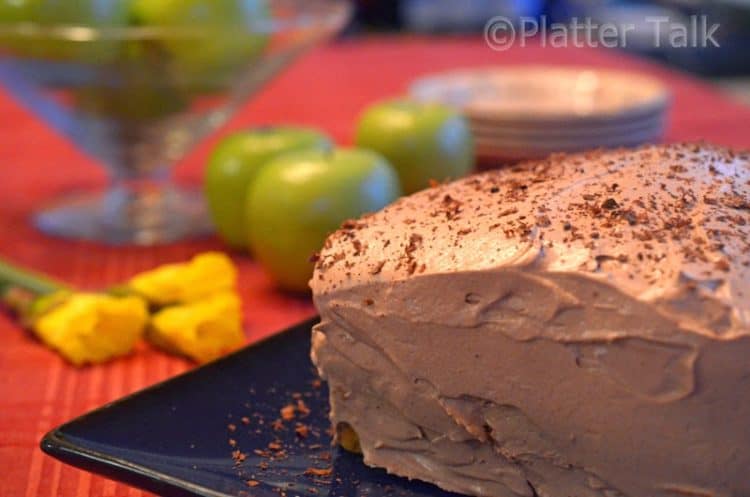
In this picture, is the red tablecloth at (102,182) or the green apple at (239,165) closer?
the red tablecloth at (102,182)

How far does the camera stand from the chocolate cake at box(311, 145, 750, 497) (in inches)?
30.4

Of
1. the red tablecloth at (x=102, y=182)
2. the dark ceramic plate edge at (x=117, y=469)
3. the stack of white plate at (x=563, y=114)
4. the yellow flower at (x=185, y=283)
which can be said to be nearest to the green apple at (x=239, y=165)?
the red tablecloth at (x=102, y=182)

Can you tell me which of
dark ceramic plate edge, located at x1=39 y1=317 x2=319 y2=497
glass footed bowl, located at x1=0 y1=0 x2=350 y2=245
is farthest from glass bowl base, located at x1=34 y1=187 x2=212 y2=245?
dark ceramic plate edge, located at x1=39 y1=317 x2=319 y2=497

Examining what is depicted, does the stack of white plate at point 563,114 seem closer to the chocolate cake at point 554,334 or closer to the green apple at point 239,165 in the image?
the green apple at point 239,165

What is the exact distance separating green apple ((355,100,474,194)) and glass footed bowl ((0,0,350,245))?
0.19m

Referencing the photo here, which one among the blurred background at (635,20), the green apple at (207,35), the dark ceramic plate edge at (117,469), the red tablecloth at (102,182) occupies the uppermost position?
the green apple at (207,35)

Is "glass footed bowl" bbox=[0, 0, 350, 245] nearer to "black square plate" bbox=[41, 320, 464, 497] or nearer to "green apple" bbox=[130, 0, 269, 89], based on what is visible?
"green apple" bbox=[130, 0, 269, 89]

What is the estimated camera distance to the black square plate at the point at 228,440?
874 mm

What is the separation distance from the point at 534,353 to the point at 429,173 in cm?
79

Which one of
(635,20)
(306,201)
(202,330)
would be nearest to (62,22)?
(306,201)

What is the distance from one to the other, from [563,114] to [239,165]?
1.78ft

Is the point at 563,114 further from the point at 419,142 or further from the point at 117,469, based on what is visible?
the point at 117,469

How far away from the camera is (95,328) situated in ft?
3.98

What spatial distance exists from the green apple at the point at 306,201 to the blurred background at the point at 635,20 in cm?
249
